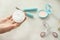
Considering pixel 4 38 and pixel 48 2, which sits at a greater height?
pixel 48 2

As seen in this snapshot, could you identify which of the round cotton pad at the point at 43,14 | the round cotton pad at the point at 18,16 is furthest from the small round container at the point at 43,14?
the round cotton pad at the point at 18,16

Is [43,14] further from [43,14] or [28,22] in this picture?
[28,22]

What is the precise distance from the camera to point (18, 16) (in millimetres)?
929

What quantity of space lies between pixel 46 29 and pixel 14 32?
210mm

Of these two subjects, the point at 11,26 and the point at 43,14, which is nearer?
the point at 11,26

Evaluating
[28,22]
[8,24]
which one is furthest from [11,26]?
[28,22]

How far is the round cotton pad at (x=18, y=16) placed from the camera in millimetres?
916

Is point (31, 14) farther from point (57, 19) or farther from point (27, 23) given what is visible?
point (57, 19)

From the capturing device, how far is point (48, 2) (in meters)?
1.07

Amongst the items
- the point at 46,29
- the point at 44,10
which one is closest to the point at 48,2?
the point at 44,10

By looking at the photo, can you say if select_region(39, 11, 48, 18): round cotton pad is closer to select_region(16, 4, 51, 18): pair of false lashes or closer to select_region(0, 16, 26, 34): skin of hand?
select_region(16, 4, 51, 18): pair of false lashes

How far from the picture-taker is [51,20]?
1.00m

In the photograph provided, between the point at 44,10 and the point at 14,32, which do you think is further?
the point at 44,10

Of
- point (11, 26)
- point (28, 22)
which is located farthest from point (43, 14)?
point (11, 26)
